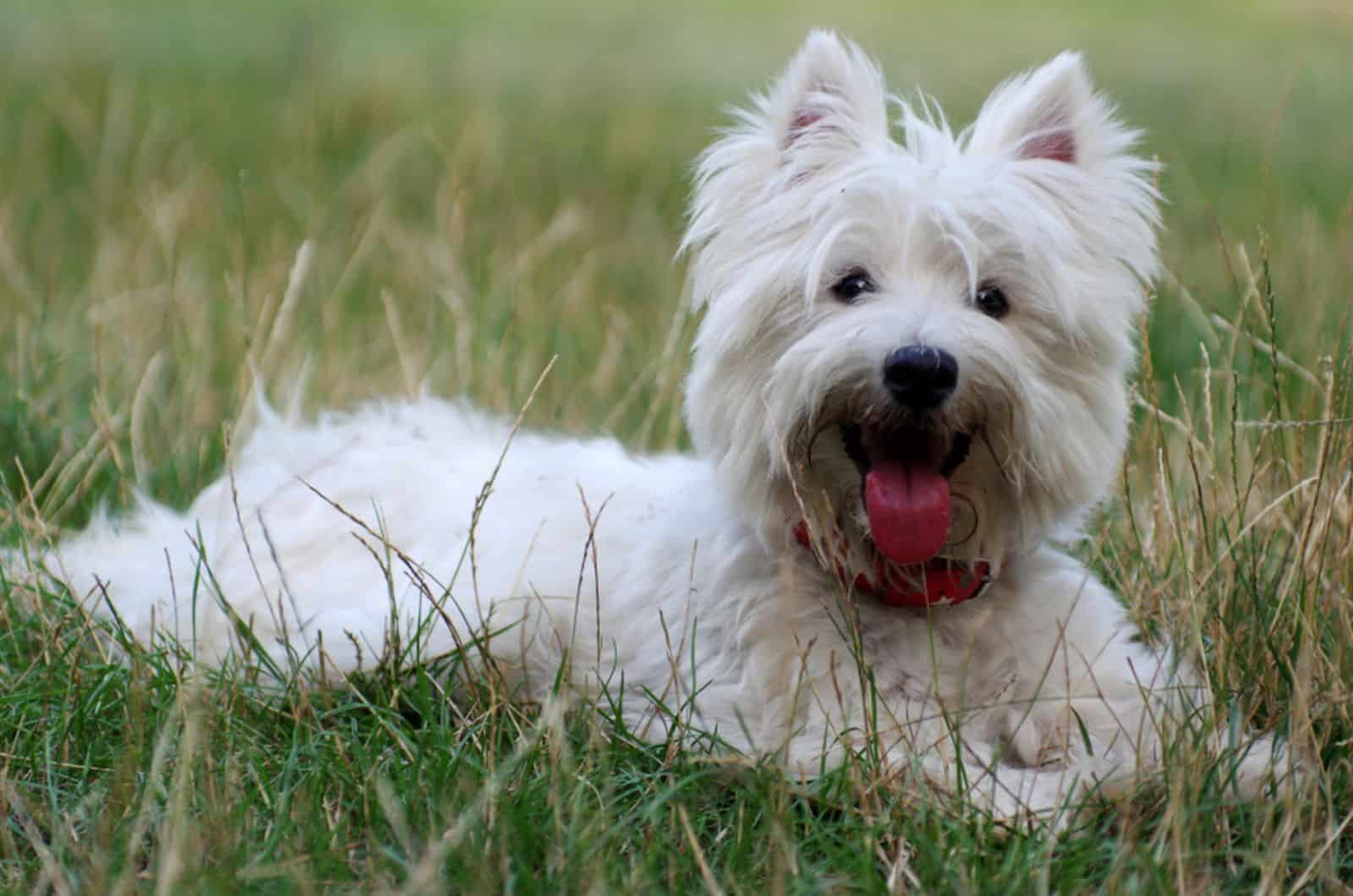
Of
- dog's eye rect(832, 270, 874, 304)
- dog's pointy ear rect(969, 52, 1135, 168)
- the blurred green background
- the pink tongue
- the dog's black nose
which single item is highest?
the blurred green background

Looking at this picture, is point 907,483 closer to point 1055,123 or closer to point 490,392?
point 1055,123

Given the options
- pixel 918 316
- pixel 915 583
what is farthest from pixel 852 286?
pixel 915 583

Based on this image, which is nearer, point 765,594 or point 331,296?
point 765,594

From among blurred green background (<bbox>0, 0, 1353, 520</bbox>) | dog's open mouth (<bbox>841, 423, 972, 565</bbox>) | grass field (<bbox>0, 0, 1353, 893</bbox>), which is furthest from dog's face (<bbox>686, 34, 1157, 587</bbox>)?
blurred green background (<bbox>0, 0, 1353, 520</bbox>)

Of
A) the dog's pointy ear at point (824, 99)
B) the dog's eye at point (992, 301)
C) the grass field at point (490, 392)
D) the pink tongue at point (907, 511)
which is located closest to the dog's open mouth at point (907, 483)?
the pink tongue at point (907, 511)

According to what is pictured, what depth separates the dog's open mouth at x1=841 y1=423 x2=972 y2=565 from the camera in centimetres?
329

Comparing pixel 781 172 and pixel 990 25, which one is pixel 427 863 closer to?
pixel 781 172

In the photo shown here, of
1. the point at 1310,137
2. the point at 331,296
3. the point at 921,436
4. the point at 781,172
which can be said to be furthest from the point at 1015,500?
the point at 1310,137

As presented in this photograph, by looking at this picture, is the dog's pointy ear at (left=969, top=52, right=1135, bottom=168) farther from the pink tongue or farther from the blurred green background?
the pink tongue

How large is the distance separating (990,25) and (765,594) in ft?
53.8

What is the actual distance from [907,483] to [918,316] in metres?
0.37

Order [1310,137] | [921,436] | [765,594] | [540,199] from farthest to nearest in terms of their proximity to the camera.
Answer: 1. [1310,137]
2. [540,199]
3. [765,594]
4. [921,436]

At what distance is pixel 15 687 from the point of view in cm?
369

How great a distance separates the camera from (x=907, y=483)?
333cm
